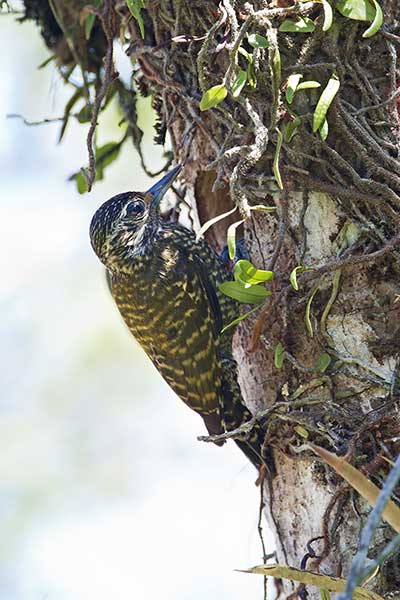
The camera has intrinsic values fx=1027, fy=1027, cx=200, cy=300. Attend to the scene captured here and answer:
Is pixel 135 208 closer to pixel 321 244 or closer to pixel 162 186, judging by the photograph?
pixel 162 186

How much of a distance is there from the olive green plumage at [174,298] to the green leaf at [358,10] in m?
1.03

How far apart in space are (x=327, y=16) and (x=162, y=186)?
1.24 meters

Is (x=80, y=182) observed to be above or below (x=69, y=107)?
below

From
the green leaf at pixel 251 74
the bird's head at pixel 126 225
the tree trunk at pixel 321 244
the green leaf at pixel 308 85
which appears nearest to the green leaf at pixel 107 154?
the bird's head at pixel 126 225

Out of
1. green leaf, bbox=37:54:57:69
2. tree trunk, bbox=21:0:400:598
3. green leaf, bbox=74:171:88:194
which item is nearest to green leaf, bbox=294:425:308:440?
tree trunk, bbox=21:0:400:598

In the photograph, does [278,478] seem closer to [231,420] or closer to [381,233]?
[231,420]

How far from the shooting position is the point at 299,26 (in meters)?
2.92

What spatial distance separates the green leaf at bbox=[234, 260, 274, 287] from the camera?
2.87 m

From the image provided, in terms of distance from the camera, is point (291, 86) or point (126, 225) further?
point (126, 225)

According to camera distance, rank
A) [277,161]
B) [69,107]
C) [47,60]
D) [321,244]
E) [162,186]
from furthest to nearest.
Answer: [47,60]
[69,107]
[162,186]
[321,244]
[277,161]

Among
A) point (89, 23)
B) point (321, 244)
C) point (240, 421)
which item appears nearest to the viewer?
point (321, 244)

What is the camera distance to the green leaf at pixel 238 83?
2.84m

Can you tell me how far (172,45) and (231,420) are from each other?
51.7 inches

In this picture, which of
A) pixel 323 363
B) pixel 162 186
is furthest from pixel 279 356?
pixel 162 186
